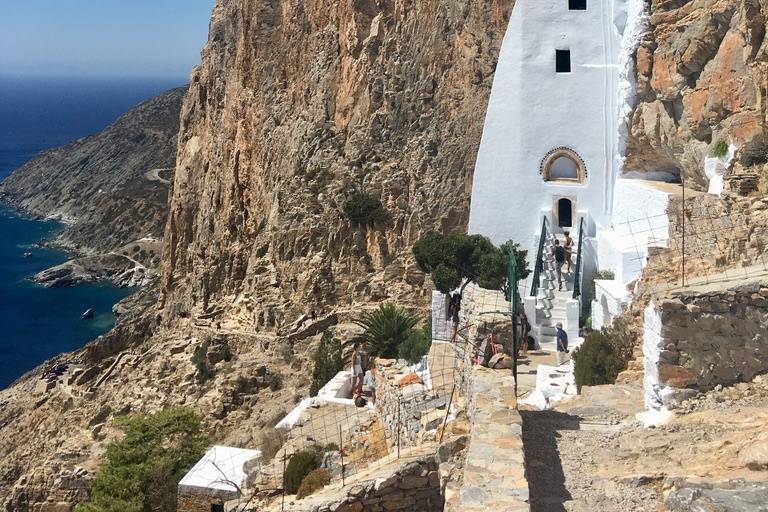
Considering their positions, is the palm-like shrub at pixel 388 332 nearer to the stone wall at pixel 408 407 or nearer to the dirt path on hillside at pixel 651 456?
the stone wall at pixel 408 407

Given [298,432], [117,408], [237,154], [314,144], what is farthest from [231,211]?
[298,432]

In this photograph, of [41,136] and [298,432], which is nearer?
[298,432]

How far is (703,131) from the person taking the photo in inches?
595

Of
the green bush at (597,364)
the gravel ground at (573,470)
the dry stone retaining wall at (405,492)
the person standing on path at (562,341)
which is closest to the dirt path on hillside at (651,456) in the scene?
the gravel ground at (573,470)

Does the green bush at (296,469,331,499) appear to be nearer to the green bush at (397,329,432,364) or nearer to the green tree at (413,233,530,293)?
the green bush at (397,329,432,364)

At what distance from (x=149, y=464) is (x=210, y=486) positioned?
3094mm

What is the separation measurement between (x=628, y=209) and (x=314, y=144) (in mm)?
10277

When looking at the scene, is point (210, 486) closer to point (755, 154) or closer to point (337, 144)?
point (755, 154)

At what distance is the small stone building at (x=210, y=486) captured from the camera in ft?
34.4

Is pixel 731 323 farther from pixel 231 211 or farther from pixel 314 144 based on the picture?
pixel 231 211

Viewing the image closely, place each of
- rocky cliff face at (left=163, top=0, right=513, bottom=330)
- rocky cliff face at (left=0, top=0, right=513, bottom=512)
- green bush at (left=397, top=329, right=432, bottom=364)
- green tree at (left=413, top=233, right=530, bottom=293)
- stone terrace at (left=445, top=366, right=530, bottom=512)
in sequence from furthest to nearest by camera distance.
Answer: rocky cliff face at (left=163, top=0, right=513, bottom=330) < rocky cliff face at (left=0, top=0, right=513, bottom=512) < green tree at (left=413, top=233, right=530, bottom=293) < green bush at (left=397, top=329, right=432, bottom=364) < stone terrace at (left=445, top=366, right=530, bottom=512)

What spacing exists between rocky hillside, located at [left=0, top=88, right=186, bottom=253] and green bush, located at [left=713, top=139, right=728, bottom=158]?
164 ft

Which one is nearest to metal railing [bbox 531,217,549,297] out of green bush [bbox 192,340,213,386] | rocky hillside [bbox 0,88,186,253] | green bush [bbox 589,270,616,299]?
green bush [bbox 589,270,616,299]

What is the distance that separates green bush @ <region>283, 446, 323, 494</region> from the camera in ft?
28.9
